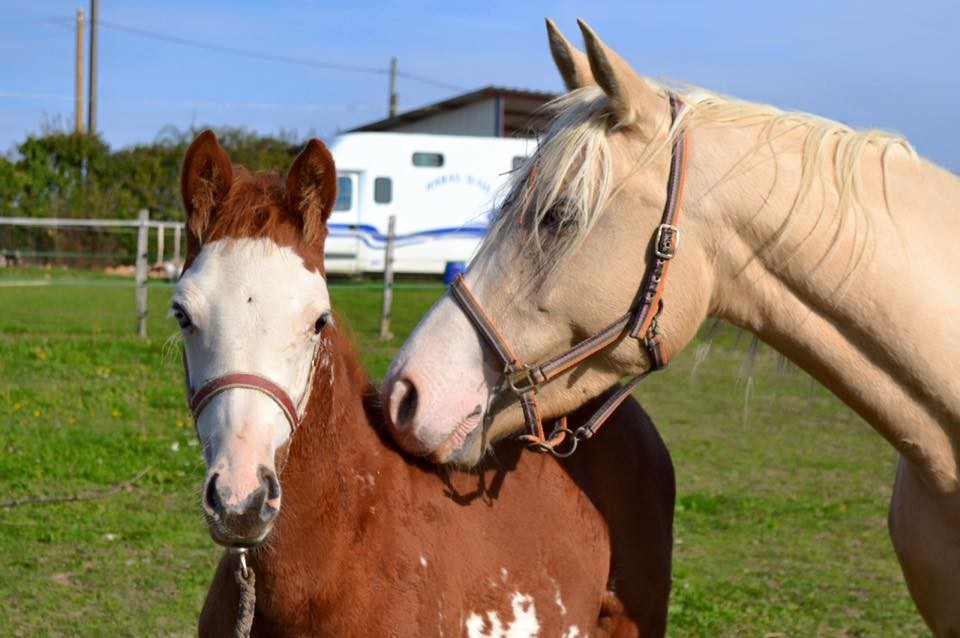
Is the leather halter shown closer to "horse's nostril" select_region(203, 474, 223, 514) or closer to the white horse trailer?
"horse's nostril" select_region(203, 474, 223, 514)

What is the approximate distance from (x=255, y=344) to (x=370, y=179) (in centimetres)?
2032

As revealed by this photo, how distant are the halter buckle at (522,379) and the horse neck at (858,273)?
49cm

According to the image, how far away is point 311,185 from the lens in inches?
96.7

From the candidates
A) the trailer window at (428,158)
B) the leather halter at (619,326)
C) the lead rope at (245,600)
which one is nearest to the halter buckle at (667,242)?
the leather halter at (619,326)

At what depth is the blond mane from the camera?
96.3 inches

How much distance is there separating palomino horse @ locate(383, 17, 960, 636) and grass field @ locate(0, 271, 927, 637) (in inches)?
17.5

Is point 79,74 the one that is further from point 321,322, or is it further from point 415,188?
point 321,322

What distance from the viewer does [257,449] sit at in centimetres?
215

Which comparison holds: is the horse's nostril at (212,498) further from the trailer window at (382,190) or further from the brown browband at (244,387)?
the trailer window at (382,190)

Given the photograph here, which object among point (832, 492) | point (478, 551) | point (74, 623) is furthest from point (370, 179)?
point (478, 551)

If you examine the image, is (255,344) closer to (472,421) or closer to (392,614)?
(472,421)

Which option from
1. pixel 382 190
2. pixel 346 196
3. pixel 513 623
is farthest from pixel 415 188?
pixel 513 623

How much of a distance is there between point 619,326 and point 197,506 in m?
1.07

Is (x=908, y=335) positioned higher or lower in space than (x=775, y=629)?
higher
